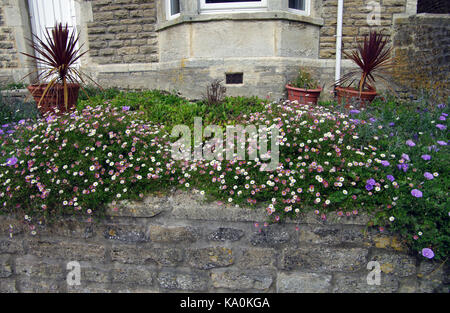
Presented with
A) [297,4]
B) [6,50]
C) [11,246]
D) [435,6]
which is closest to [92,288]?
[11,246]

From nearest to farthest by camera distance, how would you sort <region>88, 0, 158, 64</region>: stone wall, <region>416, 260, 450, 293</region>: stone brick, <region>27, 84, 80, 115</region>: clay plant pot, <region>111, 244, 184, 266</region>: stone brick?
<region>416, 260, 450, 293</region>: stone brick < <region>111, 244, 184, 266</region>: stone brick < <region>27, 84, 80, 115</region>: clay plant pot < <region>88, 0, 158, 64</region>: stone wall

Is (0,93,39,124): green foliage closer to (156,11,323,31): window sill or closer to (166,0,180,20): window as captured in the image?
(156,11,323,31): window sill

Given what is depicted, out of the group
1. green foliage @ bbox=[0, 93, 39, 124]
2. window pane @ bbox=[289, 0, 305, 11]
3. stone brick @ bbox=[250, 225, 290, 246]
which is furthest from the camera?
window pane @ bbox=[289, 0, 305, 11]

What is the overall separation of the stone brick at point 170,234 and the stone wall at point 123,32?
455 cm

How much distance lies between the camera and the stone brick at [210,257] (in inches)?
94.9

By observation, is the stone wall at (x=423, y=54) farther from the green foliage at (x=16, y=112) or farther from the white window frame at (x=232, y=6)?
the green foliage at (x=16, y=112)

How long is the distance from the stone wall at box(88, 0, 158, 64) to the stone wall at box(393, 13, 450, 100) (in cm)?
485

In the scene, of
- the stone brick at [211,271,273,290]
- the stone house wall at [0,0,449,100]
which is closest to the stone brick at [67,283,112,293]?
the stone brick at [211,271,273,290]

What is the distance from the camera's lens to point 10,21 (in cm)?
650

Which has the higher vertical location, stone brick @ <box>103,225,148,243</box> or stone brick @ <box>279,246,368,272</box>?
stone brick @ <box>103,225,148,243</box>

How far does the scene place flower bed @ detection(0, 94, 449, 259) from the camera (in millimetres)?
2234

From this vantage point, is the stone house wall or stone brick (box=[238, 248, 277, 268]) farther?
the stone house wall

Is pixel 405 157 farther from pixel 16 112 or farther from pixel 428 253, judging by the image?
pixel 16 112

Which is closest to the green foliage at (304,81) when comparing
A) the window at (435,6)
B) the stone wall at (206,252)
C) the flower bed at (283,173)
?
the flower bed at (283,173)
